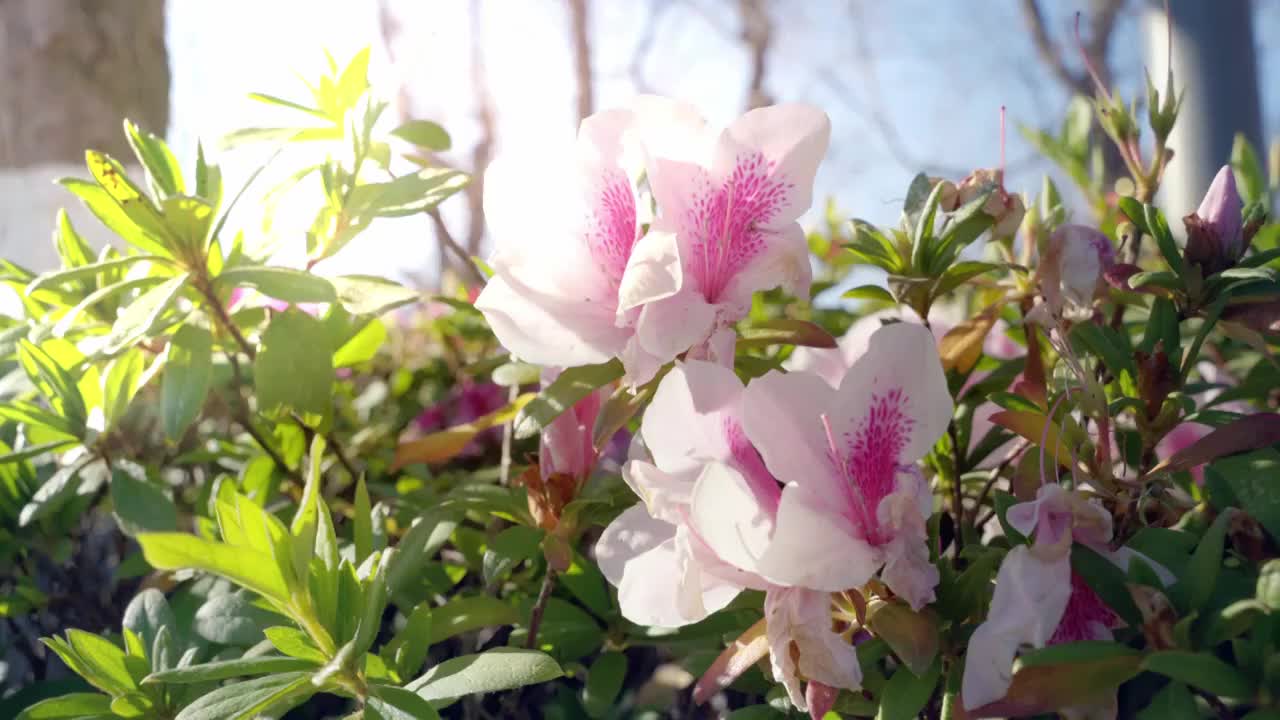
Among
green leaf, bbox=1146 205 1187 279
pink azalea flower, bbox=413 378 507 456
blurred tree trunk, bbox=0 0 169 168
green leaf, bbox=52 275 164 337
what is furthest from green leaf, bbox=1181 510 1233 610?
blurred tree trunk, bbox=0 0 169 168

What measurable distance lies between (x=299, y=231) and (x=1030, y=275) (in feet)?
1.96

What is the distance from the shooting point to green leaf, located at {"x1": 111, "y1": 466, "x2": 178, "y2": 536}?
73 centimetres

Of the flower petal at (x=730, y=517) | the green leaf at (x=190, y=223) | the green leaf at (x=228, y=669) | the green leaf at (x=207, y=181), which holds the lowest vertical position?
the green leaf at (x=228, y=669)

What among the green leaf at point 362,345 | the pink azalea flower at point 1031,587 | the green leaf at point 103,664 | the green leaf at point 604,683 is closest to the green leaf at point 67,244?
the green leaf at point 362,345

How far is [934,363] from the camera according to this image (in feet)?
1.59

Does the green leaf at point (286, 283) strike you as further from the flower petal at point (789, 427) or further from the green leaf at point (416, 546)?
the flower petal at point (789, 427)

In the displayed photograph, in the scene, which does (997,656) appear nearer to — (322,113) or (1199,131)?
(322,113)

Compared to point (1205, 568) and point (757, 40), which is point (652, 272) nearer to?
point (1205, 568)

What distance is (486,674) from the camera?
52 centimetres

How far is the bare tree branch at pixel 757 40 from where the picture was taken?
5.86 metres

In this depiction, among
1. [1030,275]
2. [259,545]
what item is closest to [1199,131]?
[1030,275]

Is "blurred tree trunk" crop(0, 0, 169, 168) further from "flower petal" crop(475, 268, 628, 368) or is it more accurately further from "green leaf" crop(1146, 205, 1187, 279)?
"green leaf" crop(1146, 205, 1187, 279)

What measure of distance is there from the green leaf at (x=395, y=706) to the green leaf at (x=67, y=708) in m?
0.22

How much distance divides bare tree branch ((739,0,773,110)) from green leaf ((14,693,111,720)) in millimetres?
5116
